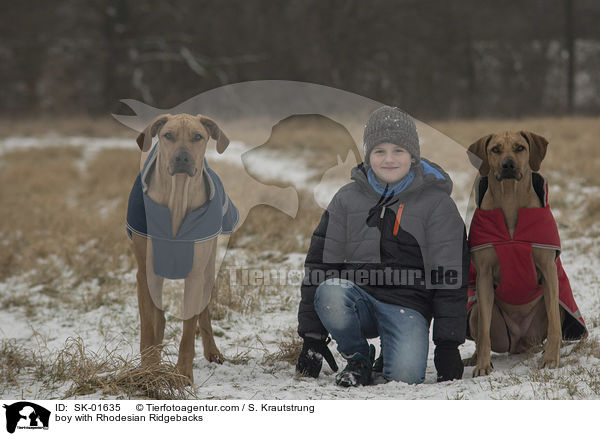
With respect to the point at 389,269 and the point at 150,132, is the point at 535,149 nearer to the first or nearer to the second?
the point at 389,269

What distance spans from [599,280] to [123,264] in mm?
4629

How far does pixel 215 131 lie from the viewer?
3.54m

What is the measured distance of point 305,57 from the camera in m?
17.7

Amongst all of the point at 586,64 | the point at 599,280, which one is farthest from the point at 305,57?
the point at 599,280

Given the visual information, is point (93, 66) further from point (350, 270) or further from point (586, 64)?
point (350, 270)

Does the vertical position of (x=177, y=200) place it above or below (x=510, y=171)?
below

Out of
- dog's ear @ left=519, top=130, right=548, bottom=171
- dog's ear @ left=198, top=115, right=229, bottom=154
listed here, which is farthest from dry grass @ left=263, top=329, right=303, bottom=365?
dog's ear @ left=519, top=130, right=548, bottom=171

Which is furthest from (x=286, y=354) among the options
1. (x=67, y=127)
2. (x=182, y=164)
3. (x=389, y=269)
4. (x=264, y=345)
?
(x=67, y=127)

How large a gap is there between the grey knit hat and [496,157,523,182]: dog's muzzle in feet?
1.61

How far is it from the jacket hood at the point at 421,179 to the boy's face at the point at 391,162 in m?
0.08

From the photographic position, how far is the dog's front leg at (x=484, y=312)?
3.31m

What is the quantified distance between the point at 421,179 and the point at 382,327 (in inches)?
35.1
